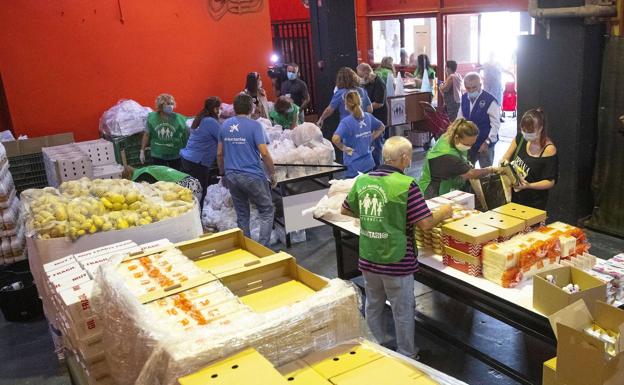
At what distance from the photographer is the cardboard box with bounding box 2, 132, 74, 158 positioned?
754cm

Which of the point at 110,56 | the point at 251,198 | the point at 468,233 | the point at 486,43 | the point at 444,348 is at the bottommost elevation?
the point at 444,348

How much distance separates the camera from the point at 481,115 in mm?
6836

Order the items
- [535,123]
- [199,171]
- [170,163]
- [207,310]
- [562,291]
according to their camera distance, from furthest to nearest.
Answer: [170,163], [199,171], [535,123], [562,291], [207,310]

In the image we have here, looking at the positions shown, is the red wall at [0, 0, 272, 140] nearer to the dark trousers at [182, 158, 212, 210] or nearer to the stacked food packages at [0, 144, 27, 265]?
the stacked food packages at [0, 144, 27, 265]

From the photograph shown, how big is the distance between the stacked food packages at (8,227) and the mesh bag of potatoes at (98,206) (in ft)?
3.79

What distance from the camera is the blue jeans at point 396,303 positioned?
12.6 ft

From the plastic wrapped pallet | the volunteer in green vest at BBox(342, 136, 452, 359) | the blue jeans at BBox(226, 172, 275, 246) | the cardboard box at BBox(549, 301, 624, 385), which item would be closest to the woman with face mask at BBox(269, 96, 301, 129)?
the blue jeans at BBox(226, 172, 275, 246)

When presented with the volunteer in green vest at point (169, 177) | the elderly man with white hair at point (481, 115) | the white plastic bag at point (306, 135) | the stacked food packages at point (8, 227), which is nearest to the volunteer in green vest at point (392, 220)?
the volunteer in green vest at point (169, 177)

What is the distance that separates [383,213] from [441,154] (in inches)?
56.0

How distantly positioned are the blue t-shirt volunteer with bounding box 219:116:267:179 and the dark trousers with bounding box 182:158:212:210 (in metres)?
1.28

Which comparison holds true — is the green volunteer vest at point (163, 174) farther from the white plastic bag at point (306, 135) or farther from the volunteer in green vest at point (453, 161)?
the volunteer in green vest at point (453, 161)

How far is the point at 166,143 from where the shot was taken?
7516 millimetres

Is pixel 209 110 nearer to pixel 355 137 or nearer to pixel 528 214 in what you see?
pixel 355 137

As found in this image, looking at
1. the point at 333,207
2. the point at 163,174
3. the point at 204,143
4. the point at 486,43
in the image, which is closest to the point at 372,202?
the point at 333,207
